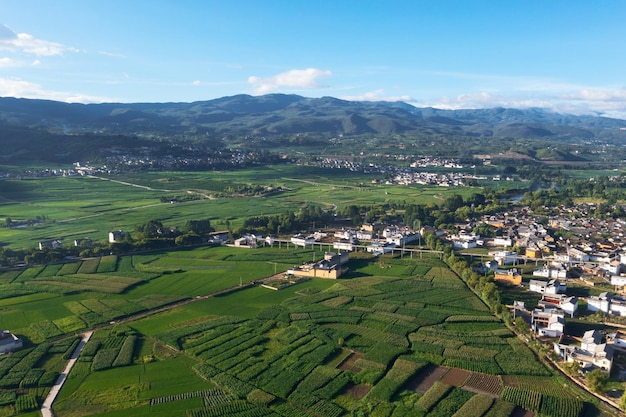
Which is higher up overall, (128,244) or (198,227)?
(128,244)

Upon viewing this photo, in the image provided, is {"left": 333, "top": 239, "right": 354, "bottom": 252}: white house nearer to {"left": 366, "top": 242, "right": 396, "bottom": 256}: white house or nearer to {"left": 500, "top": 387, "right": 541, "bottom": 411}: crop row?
{"left": 366, "top": 242, "right": 396, "bottom": 256}: white house

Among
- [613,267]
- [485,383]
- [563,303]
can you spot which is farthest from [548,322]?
[613,267]

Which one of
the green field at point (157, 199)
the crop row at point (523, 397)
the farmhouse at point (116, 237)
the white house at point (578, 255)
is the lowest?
the green field at point (157, 199)

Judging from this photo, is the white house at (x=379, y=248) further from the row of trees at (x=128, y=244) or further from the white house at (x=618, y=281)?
the white house at (x=618, y=281)

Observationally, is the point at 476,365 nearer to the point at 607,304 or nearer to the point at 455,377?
the point at 455,377

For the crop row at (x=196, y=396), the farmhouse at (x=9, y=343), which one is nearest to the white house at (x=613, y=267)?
the crop row at (x=196, y=396)

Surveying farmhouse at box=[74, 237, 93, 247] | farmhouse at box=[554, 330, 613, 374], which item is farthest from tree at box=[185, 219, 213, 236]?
farmhouse at box=[554, 330, 613, 374]
